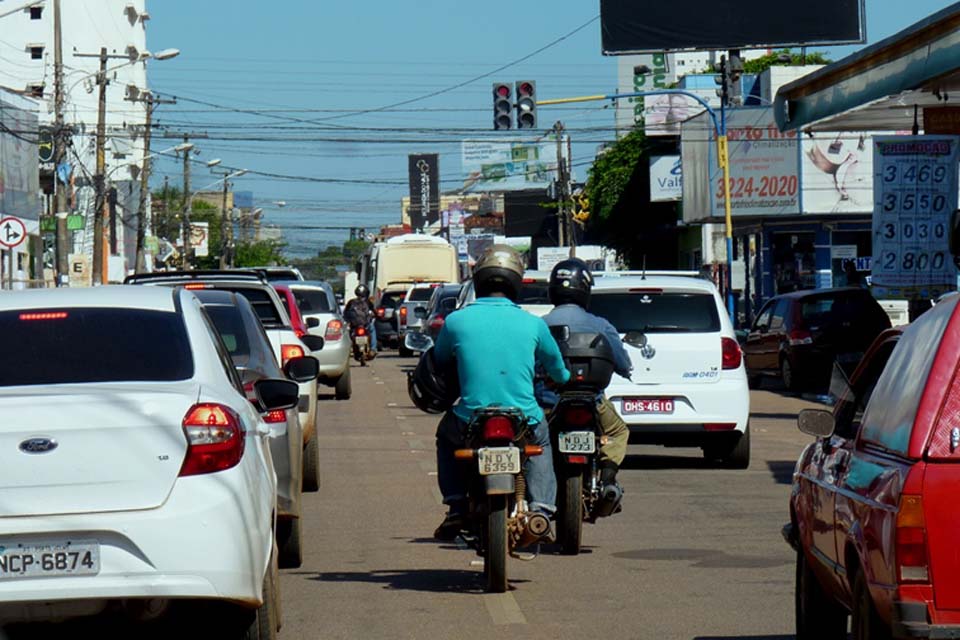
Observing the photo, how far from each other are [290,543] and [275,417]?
78 centimetres

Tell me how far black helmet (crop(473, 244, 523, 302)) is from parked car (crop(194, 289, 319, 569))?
130 cm

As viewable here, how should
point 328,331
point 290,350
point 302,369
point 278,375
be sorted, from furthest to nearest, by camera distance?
point 328,331 < point 290,350 < point 278,375 < point 302,369

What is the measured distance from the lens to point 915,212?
2177 cm

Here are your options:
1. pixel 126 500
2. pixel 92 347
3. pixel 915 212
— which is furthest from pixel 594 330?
pixel 915 212

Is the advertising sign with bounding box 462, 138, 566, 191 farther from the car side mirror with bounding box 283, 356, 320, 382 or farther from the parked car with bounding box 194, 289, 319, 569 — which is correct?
the car side mirror with bounding box 283, 356, 320, 382

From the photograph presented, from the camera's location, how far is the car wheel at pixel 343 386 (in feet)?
88.5

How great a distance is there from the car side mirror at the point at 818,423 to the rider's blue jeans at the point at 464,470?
8.88ft

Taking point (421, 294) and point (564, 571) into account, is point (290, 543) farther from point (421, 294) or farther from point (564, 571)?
point (421, 294)

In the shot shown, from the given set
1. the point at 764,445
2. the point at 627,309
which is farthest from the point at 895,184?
the point at 627,309

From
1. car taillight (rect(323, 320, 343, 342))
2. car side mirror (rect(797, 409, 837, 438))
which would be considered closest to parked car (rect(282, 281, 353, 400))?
car taillight (rect(323, 320, 343, 342))

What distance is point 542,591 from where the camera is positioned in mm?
9617

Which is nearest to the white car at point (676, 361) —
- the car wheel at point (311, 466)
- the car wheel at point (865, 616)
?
the car wheel at point (311, 466)

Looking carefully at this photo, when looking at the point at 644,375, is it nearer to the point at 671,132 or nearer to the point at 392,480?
the point at 392,480

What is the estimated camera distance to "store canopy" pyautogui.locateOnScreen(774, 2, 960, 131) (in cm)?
1958
